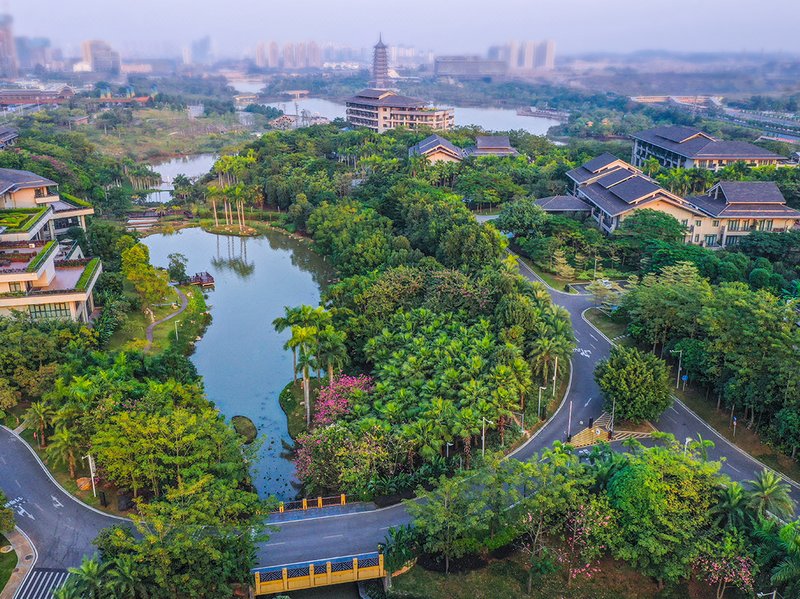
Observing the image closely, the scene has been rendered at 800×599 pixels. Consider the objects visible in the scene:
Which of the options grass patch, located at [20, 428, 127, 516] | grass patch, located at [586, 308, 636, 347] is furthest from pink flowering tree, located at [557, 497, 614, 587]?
grass patch, located at [586, 308, 636, 347]

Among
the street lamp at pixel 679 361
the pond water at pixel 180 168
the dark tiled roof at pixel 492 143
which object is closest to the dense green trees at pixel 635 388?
the street lamp at pixel 679 361

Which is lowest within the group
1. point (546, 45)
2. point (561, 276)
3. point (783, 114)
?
point (561, 276)

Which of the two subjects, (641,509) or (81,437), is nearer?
(641,509)

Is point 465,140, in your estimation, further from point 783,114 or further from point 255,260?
point 783,114

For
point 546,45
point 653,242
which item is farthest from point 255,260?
point 546,45

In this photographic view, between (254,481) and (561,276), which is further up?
(561,276)

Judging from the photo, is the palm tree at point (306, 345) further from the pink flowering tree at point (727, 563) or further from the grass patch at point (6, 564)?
the pink flowering tree at point (727, 563)

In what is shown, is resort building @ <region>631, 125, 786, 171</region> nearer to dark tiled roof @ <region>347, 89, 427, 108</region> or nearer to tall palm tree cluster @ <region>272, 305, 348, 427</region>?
dark tiled roof @ <region>347, 89, 427, 108</region>
